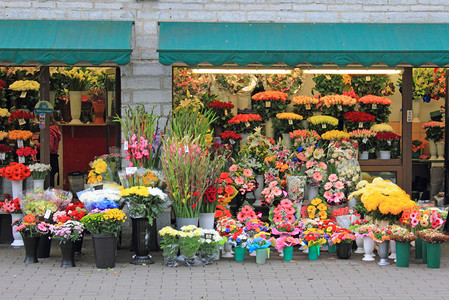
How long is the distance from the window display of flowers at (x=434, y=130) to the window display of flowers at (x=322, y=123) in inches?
86.9

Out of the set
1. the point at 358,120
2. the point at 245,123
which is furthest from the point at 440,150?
the point at 245,123

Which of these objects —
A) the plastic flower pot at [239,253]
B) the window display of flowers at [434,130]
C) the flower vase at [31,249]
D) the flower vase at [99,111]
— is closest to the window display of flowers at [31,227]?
the flower vase at [31,249]

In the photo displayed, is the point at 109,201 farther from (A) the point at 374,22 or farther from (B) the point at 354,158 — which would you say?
(A) the point at 374,22

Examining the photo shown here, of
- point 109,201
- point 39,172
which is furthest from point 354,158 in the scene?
point 39,172

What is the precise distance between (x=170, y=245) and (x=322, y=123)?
387 centimetres

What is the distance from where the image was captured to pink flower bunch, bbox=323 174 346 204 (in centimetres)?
1095

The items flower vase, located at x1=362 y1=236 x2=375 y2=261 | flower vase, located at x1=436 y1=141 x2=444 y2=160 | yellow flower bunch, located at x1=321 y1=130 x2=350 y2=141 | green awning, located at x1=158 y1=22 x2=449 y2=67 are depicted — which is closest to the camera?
flower vase, located at x1=362 y1=236 x2=375 y2=261

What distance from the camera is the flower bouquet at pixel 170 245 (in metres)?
9.55

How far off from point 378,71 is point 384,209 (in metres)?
3.20

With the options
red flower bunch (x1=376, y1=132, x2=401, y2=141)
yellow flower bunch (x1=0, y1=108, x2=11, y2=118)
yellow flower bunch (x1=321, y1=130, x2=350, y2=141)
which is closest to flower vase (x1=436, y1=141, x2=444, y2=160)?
red flower bunch (x1=376, y1=132, x2=401, y2=141)

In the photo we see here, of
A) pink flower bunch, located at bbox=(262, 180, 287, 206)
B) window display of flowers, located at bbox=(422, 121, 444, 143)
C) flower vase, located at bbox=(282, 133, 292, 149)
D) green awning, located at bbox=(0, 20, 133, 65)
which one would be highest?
green awning, located at bbox=(0, 20, 133, 65)

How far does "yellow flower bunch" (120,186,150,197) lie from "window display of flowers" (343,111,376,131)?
4.15 metres

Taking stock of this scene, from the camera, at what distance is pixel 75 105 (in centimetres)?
1255

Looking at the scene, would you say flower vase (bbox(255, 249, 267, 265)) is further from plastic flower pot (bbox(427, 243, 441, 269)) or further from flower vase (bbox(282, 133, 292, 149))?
flower vase (bbox(282, 133, 292, 149))
